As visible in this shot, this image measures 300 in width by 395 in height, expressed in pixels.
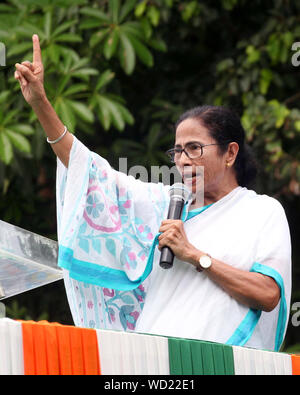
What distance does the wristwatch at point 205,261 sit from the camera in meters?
2.97

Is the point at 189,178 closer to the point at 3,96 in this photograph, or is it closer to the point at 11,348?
the point at 11,348

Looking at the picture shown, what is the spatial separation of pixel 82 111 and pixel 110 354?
109 inches

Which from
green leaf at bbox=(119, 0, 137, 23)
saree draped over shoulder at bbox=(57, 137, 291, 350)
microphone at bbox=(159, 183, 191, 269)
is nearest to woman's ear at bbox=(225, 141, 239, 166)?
saree draped over shoulder at bbox=(57, 137, 291, 350)

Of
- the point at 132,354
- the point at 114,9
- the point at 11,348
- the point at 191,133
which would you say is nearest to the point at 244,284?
the point at 191,133

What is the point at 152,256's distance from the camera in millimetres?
3143

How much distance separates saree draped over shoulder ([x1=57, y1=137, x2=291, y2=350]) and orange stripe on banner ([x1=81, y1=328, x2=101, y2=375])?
819 millimetres

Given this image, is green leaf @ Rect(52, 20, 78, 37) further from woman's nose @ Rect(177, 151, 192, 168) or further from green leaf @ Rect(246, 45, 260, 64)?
woman's nose @ Rect(177, 151, 192, 168)

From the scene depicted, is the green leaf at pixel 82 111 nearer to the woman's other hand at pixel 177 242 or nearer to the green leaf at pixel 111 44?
the green leaf at pixel 111 44

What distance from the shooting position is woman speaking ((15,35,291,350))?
300 centimetres

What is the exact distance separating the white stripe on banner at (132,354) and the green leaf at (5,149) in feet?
8.29

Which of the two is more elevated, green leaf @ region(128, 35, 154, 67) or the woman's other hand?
green leaf @ region(128, 35, 154, 67)

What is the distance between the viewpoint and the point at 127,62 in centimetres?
516

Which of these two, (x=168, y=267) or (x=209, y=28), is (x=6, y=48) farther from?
(x=168, y=267)

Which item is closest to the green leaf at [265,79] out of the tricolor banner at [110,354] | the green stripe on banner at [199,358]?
the tricolor banner at [110,354]
